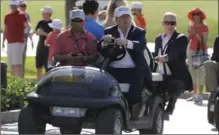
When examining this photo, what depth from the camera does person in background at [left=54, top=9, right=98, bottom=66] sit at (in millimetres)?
11016

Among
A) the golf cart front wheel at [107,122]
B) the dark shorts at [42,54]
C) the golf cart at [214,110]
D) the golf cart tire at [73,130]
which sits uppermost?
the golf cart front wheel at [107,122]

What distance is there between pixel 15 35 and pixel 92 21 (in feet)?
26.6

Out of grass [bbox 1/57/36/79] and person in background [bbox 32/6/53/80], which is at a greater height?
person in background [bbox 32/6/53/80]

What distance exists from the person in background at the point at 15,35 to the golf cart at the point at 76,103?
9165mm

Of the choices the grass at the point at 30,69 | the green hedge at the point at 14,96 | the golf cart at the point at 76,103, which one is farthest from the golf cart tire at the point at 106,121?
the grass at the point at 30,69

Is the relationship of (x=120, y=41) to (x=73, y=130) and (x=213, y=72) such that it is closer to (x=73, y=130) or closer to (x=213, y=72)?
(x=73, y=130)

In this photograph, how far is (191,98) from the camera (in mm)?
18359

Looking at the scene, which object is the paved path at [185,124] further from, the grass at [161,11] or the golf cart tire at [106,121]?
the grass at [161,11]

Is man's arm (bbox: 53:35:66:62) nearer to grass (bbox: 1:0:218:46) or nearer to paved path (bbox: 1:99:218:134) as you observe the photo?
paved path (bbox: 1:99:218:134)

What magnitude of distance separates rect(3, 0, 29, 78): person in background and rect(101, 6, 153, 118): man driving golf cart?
8.41 meters

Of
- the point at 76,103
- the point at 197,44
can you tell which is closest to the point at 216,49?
the point at 197,44

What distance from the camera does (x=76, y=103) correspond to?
10203 millimetres

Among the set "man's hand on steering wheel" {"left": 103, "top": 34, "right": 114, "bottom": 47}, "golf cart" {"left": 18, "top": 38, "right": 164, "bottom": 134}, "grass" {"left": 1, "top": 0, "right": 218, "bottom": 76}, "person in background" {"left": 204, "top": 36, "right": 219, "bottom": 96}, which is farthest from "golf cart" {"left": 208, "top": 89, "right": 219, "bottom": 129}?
"grass" {"left": 1, "top": 0, "right": 218, "bottom": 76}

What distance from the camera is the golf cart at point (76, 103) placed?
10.3 m
